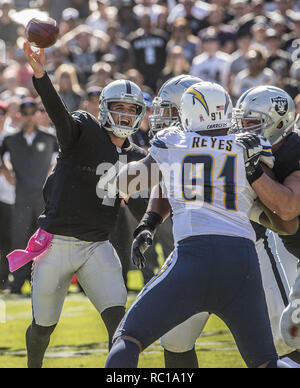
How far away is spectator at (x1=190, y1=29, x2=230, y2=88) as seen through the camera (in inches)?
403

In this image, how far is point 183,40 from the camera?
10.9 metres

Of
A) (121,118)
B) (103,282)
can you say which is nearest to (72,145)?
(121,118)

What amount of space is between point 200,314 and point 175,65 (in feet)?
21.4

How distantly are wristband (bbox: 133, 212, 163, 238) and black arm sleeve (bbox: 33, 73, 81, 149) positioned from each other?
2.35ft

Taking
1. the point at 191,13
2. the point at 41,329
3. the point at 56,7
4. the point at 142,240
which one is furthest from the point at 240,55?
the point at 142,240

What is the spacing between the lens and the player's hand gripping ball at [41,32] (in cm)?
434

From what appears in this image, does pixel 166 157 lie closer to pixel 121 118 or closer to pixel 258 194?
pixel 258 194

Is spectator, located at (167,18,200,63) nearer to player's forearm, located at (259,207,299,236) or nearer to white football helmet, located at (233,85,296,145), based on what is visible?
white football helmet, located at (233,85,296,145)

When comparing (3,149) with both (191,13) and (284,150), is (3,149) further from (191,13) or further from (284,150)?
(284,150)

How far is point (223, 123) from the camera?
3.72 metres

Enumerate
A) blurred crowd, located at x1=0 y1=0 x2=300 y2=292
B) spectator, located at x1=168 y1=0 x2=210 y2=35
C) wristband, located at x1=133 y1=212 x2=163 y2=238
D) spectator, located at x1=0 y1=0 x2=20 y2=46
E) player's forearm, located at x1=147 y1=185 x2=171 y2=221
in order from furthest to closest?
spectator, located at x1=0 y1=0 x2=20 y2=46 → spectator, located at x1=168 y1=0 x2=210 y2=35 → blurred crowd, located at x1=0 y1=0 x2=300 y2=292 → player's forearm, located at x1=147 y1=185 x2=171 y2=221 → wristband, located at x1=133 y1=212 x2=163 y2=238

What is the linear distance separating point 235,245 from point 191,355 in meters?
0.93

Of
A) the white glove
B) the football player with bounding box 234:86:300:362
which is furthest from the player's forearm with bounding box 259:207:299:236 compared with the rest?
the white glove

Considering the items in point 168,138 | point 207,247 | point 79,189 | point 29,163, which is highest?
point 168,138
